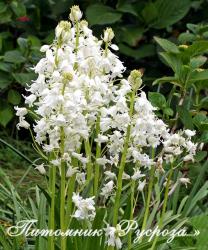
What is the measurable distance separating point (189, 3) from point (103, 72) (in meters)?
2.36

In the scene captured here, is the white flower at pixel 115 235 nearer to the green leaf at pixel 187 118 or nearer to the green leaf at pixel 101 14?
the green leaf at pixel 187 118

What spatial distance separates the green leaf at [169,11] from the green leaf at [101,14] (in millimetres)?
302

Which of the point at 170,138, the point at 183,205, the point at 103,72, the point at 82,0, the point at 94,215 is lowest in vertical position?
the point at 183,205

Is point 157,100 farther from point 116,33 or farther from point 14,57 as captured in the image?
point 116,33

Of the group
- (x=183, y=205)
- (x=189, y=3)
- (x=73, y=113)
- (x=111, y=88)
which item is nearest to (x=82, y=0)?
(x=189, y=3)

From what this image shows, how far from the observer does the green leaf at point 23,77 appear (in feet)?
13.8

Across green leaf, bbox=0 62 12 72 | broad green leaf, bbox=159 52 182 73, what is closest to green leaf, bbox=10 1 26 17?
green leaf, bbox=0 62 12 72

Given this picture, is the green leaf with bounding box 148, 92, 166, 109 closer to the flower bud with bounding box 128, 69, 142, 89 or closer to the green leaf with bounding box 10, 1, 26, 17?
the flower bud with bounding box 128, 69, 142, 89

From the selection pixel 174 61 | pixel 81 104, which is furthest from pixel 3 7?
pixel 81 104

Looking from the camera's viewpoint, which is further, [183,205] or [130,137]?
[183,205]

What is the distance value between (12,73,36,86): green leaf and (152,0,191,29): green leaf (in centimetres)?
98

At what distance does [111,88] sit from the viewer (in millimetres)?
2260

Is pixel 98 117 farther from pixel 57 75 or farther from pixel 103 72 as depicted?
pixel 57 75

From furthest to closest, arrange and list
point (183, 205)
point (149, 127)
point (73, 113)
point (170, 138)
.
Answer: point (183, 205) < point (170, 138) < point (149, 127) < point (73, 113)
